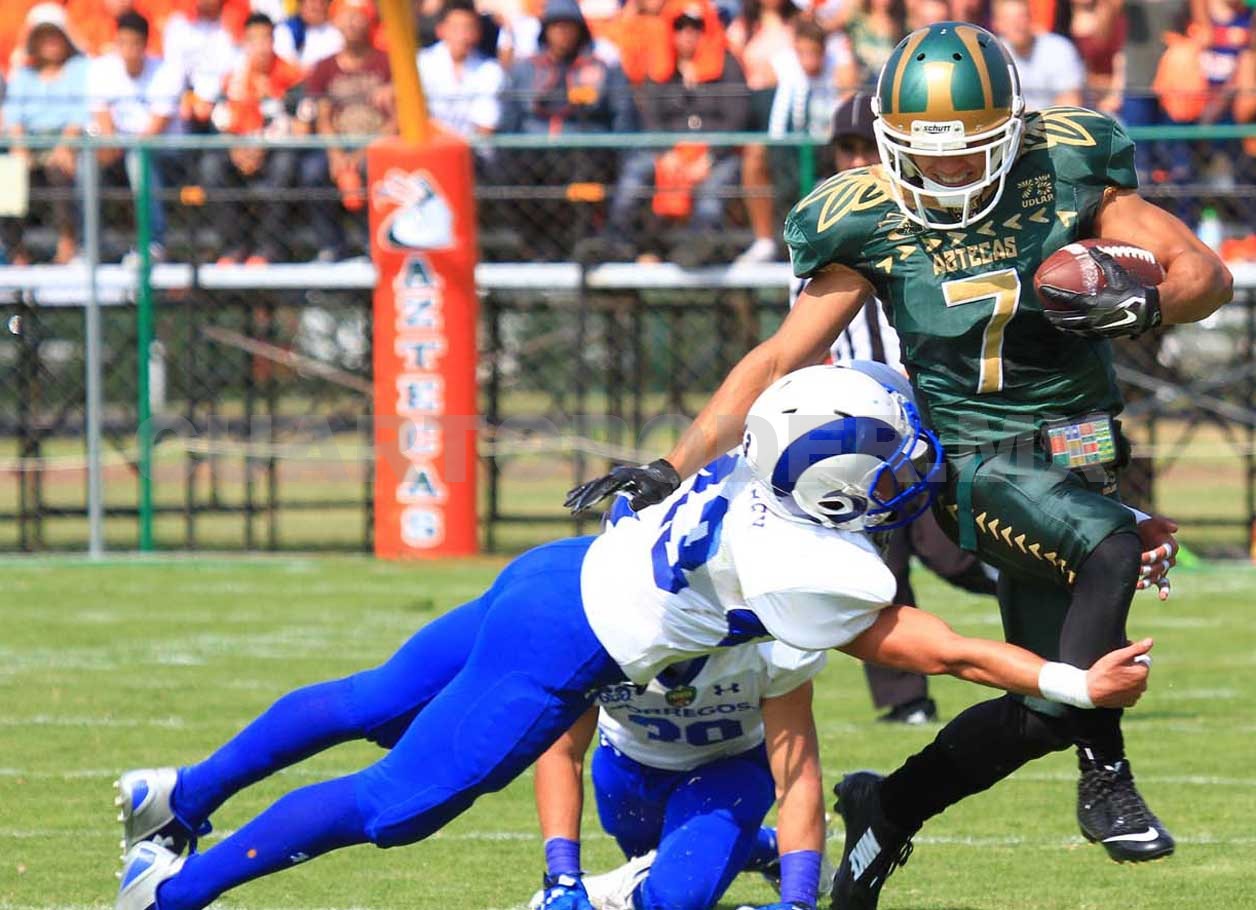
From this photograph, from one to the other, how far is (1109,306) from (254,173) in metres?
7.75

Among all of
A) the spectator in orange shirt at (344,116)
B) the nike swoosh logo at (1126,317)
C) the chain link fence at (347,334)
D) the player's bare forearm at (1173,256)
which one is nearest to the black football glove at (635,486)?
the nike swoosh logo at (1126,317)

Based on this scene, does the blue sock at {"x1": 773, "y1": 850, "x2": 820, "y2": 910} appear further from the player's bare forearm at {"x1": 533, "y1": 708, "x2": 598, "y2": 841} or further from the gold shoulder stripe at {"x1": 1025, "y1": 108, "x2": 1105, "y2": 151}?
the gold shoulder stripe at {"x1": 1025, "y1": 108, "x2": 1105, "y2": 151}

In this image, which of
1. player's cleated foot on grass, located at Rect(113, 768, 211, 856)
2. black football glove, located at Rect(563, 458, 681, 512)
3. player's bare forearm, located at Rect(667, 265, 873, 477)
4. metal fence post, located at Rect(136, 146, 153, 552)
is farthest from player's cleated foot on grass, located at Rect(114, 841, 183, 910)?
metal fence post, located at Rect(136, 146, 153, 552)

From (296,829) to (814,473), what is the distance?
113 centimetres

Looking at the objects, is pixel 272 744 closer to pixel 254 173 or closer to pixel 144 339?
pixel 144 339

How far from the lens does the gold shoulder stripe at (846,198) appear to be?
444 cm

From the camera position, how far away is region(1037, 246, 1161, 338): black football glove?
396 cm

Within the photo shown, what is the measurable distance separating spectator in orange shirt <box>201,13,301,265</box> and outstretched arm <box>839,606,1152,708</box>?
7566mm

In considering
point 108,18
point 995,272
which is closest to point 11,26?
point 108,18

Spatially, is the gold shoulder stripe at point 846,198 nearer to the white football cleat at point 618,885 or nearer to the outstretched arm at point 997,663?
the outstretched arm at point 997,663

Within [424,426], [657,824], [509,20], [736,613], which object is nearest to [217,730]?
[657,824]

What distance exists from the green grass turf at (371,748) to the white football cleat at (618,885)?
20 cm

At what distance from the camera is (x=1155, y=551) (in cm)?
429

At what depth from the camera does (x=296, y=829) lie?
3.99 metres
